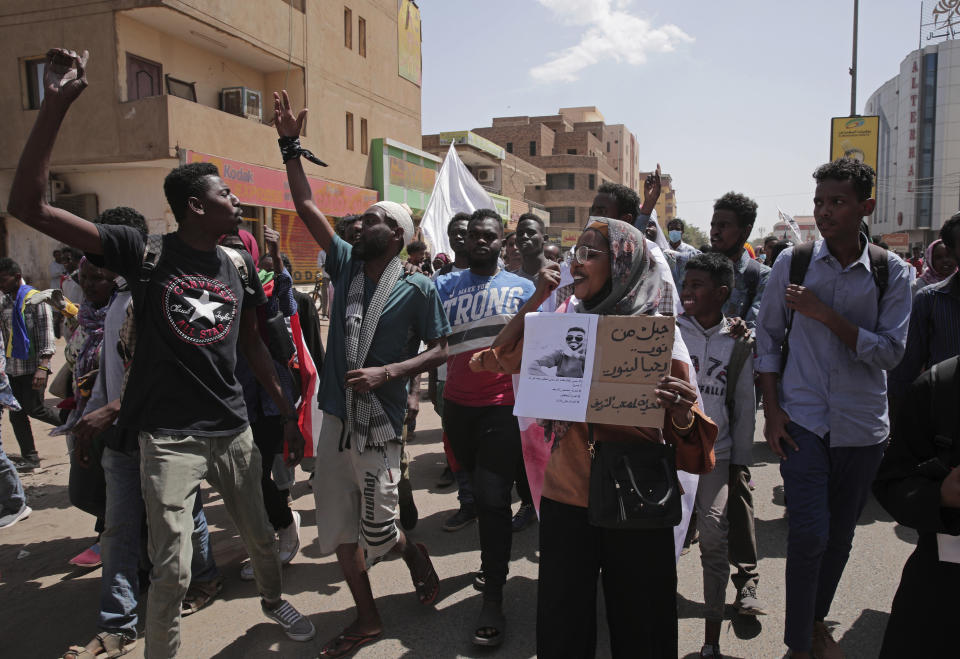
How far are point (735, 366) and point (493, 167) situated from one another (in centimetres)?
3733

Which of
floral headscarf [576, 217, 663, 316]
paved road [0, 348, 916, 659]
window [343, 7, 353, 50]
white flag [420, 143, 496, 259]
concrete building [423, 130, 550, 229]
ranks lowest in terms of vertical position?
paved road [0, 348, 916, 659]

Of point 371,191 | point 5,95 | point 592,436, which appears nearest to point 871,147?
point 371,191

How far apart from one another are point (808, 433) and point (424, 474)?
12.8 feet

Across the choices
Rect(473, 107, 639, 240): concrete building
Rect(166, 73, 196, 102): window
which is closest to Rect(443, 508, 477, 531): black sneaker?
Rect(166, 73, 196, 102): window

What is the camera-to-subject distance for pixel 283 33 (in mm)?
19703

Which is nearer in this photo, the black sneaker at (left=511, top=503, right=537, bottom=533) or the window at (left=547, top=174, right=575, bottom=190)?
the black sneaker at (left=511, top=503, right=537, bottom=533)

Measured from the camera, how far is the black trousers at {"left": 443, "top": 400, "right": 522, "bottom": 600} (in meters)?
3.42

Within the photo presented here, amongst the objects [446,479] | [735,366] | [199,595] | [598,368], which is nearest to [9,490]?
[199,595]

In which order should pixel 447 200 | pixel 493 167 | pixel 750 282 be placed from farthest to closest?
pixel 493 167, pixel 447 200, pixel 750 282

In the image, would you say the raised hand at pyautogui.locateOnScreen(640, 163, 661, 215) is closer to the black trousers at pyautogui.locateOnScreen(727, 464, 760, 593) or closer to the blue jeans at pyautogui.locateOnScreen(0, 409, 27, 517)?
the black trousers at pyautogui.locateOnScreen(727, 464, 760, 593)

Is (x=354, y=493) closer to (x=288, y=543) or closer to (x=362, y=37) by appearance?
(x=288, y=543)

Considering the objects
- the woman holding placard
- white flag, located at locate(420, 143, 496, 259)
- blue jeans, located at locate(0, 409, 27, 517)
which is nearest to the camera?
the woman holding placard

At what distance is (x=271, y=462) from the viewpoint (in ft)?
13.7

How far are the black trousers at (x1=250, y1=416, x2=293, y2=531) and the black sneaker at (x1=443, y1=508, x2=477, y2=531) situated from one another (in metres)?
1.17
